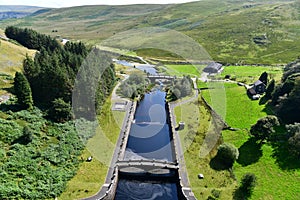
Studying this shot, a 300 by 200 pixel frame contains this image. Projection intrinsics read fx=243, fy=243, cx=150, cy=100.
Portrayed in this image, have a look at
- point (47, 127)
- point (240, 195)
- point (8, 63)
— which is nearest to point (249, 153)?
point (240, 195)

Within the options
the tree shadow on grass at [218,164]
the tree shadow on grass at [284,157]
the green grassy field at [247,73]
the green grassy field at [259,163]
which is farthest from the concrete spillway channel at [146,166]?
the green grassy field at [247,73]

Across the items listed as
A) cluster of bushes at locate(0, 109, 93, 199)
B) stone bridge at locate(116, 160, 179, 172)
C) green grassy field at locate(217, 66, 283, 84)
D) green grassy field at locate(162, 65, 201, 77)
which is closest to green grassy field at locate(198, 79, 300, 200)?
stone bridge at locate(116, 160, 179, 172)

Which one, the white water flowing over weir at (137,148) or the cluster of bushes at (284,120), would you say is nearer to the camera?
the white water flowing over weir at (137,148)

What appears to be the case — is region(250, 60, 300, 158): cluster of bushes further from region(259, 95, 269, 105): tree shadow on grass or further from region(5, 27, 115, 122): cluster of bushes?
region(5, 27, 115, 122): cluster of bushes

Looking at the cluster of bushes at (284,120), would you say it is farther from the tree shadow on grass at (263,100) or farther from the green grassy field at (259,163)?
the green grassy field at (259,163)

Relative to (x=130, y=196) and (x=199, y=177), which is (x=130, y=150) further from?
(x=199, y=177)

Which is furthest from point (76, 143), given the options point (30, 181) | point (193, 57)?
point (193, 57)

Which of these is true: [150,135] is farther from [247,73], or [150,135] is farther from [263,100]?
[247,73]
